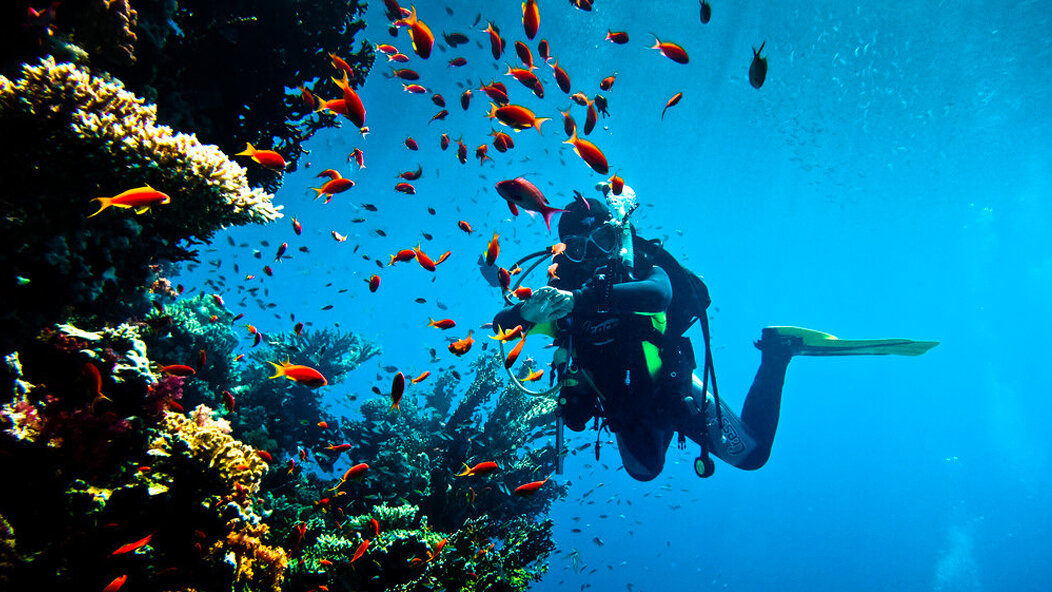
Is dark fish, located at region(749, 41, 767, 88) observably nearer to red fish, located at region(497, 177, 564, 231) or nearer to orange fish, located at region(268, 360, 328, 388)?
red fish, located at region(497, 177, 564, 231)

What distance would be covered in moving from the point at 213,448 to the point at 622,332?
4.26 m

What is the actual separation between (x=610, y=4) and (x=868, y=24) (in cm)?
1197

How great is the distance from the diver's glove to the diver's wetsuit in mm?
492

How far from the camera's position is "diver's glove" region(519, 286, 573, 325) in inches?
148

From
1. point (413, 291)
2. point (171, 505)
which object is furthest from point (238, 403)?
point (413, 291)

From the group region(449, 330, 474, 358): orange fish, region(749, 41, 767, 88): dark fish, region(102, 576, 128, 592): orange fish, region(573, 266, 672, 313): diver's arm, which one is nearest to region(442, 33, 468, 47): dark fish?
region(749, 41, 767, 88): dark fish

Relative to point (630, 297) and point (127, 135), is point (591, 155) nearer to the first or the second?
point (630, 297)

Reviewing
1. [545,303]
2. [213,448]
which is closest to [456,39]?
[545,303]

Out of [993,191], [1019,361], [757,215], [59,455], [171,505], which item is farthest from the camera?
[1019,361]

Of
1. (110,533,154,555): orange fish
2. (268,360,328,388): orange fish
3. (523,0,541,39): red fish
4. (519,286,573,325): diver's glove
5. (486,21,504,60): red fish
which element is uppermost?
(486,21,504,60): red fish

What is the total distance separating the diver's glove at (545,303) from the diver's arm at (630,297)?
41 cm

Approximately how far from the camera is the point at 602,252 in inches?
187

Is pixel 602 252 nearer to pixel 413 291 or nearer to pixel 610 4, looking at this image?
pixel 610 4

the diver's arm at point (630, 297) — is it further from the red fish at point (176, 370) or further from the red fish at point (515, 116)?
the red fish at point (176, 370)
